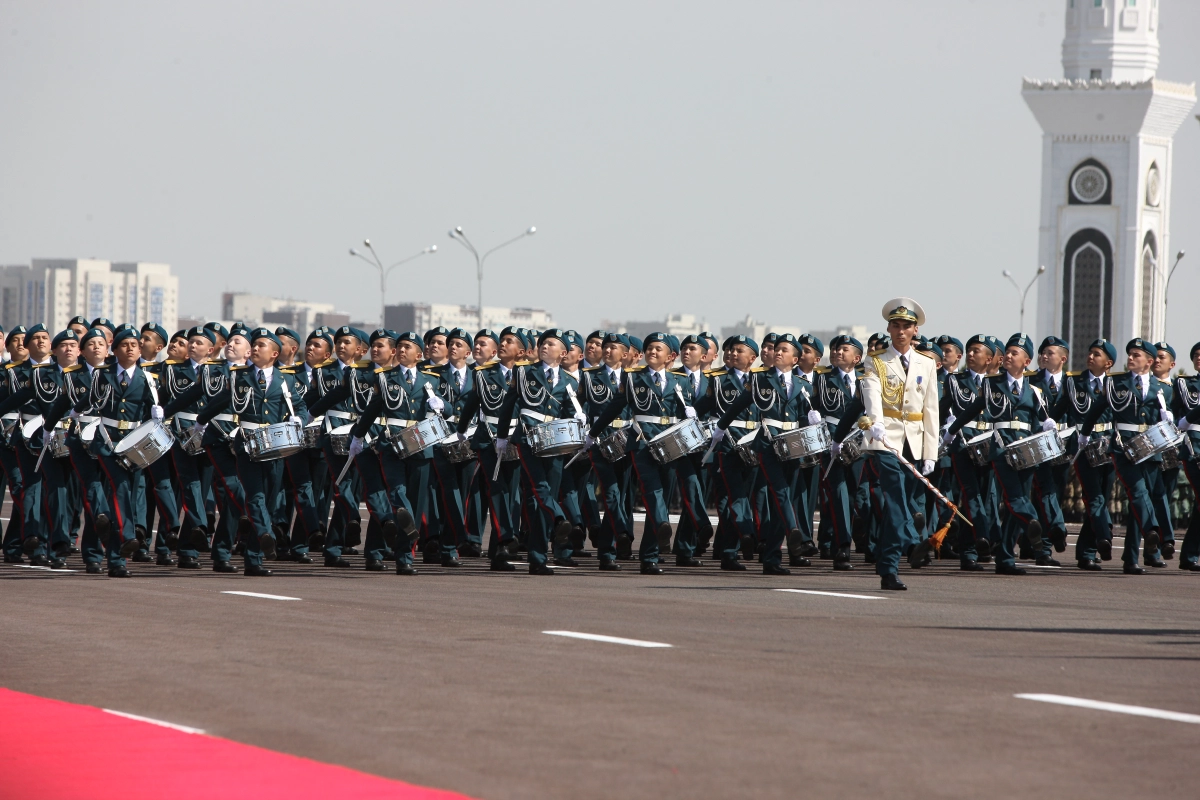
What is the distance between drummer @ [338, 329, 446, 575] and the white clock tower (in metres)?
109

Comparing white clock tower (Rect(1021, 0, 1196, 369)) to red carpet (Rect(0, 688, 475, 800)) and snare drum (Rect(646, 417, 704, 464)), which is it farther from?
red carpet (Rect(0, 688, 475, 800))

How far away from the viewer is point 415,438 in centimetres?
1543

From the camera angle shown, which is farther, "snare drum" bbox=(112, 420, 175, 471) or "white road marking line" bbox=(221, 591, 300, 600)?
"snare drum" bbox=(112, 420, 175, 471)

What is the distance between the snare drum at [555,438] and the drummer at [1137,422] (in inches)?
170

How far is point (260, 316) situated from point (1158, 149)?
3026 inches

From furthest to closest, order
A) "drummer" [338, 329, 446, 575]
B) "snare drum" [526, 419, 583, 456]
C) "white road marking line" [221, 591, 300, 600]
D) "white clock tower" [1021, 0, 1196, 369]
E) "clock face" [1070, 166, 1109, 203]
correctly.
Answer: "clock face" [1070, 166, 1109, 203] → "white clock tower" [1021, 0, 1196, 369] → "drummer" [338, 329, 446, 575] → "snare drum" [526, 419, 583, 456] → "white road marking line" [221, 591, 300, 600]

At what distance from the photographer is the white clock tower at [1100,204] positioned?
122 metres

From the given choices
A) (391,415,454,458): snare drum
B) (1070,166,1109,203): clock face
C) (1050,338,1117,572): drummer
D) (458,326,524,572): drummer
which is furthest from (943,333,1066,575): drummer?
(1070,166,1109,203): clock face

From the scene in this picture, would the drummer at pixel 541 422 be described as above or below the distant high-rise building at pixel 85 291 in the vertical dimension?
below

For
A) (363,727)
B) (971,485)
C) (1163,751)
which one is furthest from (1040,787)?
(971,485)

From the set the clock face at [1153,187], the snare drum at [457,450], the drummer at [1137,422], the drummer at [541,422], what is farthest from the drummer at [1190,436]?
the clock face at [1153,187]

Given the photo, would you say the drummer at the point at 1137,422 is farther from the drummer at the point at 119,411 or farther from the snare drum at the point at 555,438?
the drummer at the point at 119,411

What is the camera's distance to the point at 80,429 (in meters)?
15.3

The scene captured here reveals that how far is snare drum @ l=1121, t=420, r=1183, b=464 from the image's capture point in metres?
16.1
